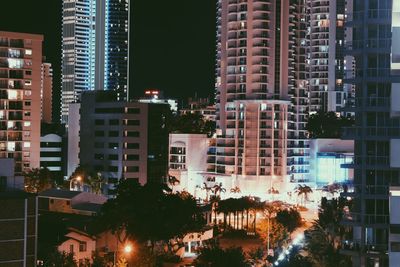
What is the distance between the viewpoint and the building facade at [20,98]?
3659 inches

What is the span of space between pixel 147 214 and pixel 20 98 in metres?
48.3

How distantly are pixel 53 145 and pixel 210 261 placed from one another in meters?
69.6

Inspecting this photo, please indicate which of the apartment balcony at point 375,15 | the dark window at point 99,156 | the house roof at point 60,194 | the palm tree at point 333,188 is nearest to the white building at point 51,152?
the dark window at point 99,156

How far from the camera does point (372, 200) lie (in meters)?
39.5

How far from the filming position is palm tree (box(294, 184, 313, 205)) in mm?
101188

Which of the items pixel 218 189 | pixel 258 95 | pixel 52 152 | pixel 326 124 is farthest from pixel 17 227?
pixel 326 124

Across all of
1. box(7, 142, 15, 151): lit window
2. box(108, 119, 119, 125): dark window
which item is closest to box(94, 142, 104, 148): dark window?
box(108, 119, 119, 125): dark window

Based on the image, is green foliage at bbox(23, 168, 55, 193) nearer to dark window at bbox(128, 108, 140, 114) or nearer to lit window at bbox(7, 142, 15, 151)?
lit window at bbox(7, 142, 15, 151)

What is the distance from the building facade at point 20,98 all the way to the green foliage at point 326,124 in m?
55.8

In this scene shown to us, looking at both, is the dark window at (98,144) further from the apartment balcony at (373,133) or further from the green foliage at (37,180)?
the apartment balcony at (373,133)

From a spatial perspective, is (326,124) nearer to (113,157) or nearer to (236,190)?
(236,190)

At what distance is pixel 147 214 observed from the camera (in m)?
51.1

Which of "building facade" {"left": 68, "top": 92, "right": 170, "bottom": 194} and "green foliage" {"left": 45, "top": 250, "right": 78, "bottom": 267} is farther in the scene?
"building facade" {"left": 68, "top": 92, "right": 170, "bottom": 194}

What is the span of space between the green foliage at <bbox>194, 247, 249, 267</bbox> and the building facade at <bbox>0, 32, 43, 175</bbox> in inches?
2072
